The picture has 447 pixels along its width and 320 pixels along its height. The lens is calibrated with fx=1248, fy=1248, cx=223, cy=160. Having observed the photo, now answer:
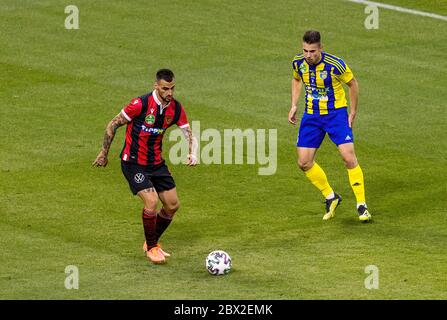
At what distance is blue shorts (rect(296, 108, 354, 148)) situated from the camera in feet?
59.7

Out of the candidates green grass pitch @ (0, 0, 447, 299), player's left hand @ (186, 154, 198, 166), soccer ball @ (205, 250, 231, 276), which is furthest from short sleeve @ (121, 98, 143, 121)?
soccer ball @ (205, 250, 231, 276)

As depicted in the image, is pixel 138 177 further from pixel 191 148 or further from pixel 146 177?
pixel 191 148

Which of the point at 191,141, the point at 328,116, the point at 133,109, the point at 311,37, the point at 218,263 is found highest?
the point at 311,37

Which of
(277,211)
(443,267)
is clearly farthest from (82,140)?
(443,267)

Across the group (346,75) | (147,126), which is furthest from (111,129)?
(346,75)

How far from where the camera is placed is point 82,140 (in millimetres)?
22250

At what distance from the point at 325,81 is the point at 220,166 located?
11.5ft

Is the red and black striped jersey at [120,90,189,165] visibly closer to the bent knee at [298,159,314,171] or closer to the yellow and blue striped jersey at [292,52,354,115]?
the yellow and blue striped jersey at [292,52,354,115]

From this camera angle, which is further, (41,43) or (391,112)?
(41,43)

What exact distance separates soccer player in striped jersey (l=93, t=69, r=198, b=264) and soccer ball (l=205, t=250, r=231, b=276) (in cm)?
84

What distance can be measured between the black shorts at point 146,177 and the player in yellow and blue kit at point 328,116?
104 inches

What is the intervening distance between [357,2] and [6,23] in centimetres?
871

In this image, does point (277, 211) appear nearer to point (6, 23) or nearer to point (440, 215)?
point (440, 215)

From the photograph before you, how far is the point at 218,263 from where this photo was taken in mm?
15727
